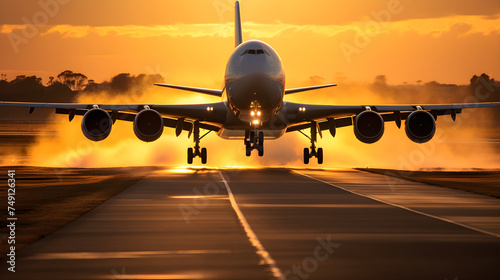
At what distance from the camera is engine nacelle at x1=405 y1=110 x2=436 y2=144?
4588 centimetres

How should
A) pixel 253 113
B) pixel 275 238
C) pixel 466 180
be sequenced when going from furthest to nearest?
1. pixel 466 180
2. pixel 253 113
3. pixel 275 238

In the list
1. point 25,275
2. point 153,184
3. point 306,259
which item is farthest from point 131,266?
point 153,184

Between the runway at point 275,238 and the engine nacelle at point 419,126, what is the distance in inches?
640

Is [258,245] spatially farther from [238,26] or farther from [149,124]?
[238,26]

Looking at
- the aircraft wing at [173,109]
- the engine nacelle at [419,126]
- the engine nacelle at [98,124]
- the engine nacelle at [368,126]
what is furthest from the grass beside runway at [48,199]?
the engine nacelle at [419,126]

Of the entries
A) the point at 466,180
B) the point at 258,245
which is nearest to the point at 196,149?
the point at 466,180

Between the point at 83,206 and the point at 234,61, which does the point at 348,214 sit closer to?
the point at 83,206

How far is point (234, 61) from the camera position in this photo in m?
40.9

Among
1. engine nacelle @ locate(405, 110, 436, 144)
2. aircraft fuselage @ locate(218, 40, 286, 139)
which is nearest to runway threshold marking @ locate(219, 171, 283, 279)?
aircraft fuselage @ locate(218, 40, 286, 139)

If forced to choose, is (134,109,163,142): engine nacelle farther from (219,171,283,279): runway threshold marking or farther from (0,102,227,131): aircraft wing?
(219,171,283,279): runway threshold marking

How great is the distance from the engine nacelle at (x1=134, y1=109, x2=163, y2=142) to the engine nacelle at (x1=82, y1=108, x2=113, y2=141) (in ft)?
4.72

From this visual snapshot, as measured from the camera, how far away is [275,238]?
16844mm

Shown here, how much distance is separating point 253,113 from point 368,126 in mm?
7717

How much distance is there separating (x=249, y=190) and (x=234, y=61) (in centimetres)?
1120
